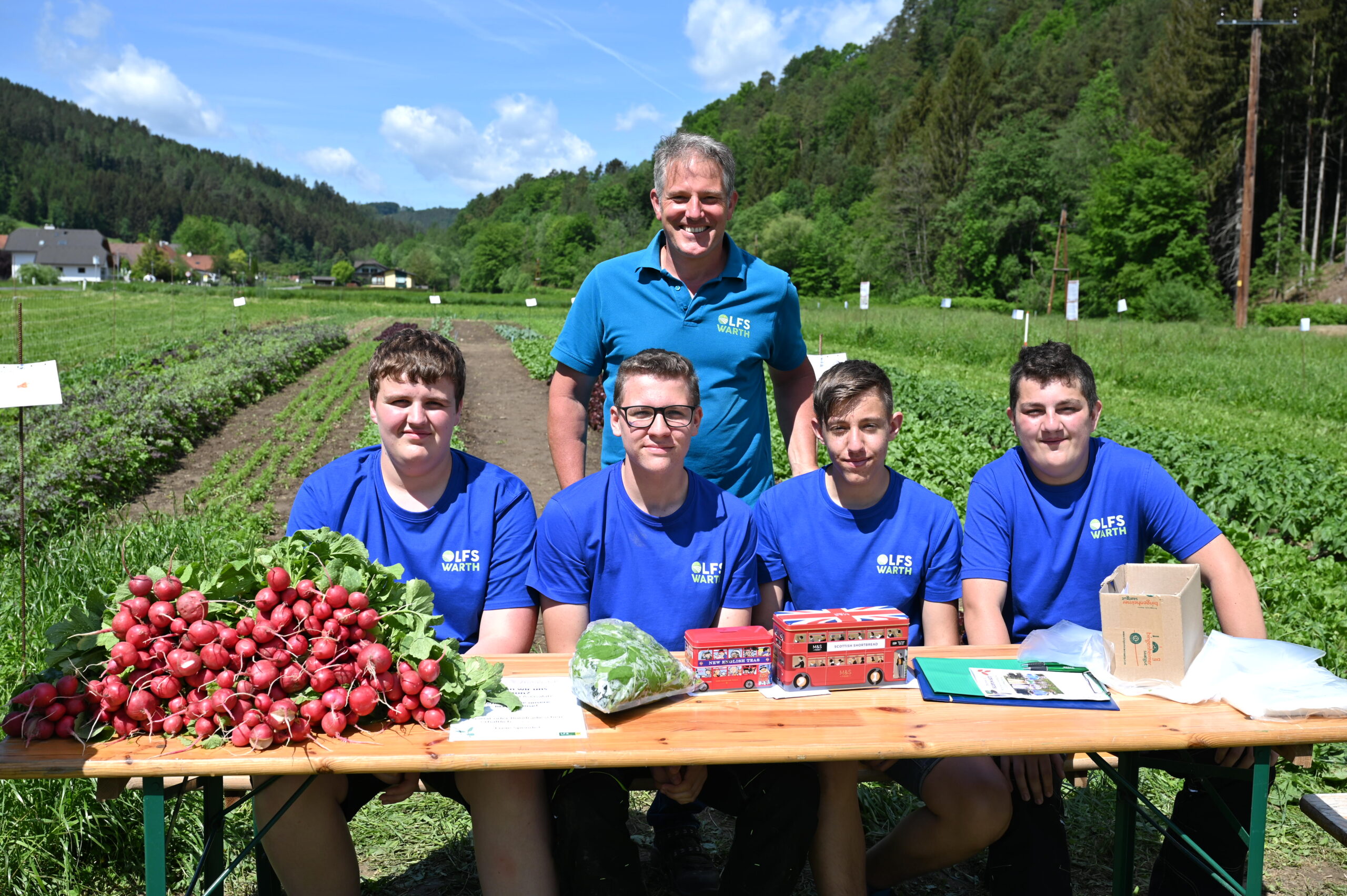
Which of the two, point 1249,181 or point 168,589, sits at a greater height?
point 1249,181

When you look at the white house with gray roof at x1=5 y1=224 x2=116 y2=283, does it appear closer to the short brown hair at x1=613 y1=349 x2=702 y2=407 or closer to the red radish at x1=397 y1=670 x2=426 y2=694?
the short brown hair at x1=613 y1=349 x2=702 y2=407

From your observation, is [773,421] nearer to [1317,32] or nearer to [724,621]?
[724,621]

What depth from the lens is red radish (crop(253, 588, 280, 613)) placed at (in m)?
2.04

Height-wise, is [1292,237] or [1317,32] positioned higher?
[1317,32]

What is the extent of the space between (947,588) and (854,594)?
306mm

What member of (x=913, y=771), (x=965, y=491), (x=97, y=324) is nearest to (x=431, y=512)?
(x=913, y=771)

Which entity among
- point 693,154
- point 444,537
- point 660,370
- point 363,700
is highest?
point 693,154

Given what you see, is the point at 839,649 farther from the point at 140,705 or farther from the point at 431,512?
the point at 140,705

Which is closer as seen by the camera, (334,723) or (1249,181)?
(334,723)

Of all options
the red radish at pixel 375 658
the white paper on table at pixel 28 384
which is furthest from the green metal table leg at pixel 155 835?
the white paper on table at pixel 28 384

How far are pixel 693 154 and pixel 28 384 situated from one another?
10.2ft

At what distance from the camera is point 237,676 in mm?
1965

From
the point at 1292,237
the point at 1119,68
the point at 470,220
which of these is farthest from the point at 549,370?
the point at 470,220

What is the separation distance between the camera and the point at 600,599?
109 inches
